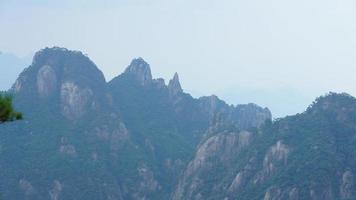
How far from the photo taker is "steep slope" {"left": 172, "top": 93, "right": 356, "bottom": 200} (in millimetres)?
71312

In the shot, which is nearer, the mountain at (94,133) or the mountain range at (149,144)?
the mountain range at (149,144)

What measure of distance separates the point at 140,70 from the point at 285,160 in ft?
161

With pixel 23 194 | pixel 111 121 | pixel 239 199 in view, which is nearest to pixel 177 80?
pixel 111 121

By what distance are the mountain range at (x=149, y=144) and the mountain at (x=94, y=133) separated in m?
0.15

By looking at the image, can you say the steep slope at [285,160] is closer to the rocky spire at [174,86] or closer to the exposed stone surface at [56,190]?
the exposed stone surface at [56,190]

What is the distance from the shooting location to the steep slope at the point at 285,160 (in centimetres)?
7131

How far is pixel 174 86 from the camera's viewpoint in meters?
120

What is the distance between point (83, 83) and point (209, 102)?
30.1m

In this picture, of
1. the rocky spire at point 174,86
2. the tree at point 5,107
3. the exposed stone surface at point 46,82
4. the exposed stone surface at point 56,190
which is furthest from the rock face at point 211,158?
the tree at point 5,107

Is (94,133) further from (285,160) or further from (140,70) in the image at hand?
(285,160)

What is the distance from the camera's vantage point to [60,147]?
318 ft

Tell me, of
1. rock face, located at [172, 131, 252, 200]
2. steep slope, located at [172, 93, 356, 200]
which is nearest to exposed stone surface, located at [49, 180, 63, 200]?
rock face, located at [172, 131, 252, 200]

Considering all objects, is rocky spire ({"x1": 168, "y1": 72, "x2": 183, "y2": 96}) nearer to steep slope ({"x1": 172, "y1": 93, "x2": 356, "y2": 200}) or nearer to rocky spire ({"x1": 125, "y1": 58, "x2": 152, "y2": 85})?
rocky spire ({"x1": 125, "y1": 58, "x2": 152, "y2": 85})

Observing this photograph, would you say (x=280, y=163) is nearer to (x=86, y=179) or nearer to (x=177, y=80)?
(x=86, y=179)
